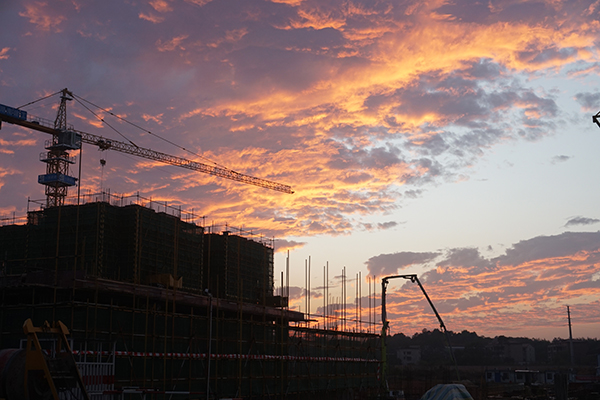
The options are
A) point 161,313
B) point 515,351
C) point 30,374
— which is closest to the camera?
point 30,374

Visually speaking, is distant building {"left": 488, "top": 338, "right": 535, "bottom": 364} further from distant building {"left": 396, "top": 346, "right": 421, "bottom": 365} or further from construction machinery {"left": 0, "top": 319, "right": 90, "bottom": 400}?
construction machinery {"left": 0, "top": 319, "right": 90, "bottom": 400}

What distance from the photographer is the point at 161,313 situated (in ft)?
115

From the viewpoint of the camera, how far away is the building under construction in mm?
31781

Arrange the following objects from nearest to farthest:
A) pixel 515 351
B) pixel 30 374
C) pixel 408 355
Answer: pixel 30 374 → pixel 515 351 → pixel 408 355

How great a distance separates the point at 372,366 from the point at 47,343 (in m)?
38.5

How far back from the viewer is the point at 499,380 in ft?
310

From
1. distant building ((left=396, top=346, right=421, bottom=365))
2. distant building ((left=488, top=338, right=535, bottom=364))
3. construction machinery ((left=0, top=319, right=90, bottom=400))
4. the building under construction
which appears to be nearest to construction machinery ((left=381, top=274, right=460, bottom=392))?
the building under construction

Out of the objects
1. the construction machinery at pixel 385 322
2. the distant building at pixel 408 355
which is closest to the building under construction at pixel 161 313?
the construction machinery at pixel 385 322

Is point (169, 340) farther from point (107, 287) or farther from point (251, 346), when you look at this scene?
point (251, 346)

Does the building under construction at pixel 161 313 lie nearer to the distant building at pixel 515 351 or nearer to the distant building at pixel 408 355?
the distant building at pixel 515 351

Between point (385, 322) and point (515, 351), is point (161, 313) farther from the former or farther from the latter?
point (515, 351)

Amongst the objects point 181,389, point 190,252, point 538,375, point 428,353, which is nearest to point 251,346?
point 181,389

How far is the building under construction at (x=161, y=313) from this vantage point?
31.8 meters

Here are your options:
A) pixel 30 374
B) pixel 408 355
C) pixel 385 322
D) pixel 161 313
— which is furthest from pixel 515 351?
pixel 30 374
